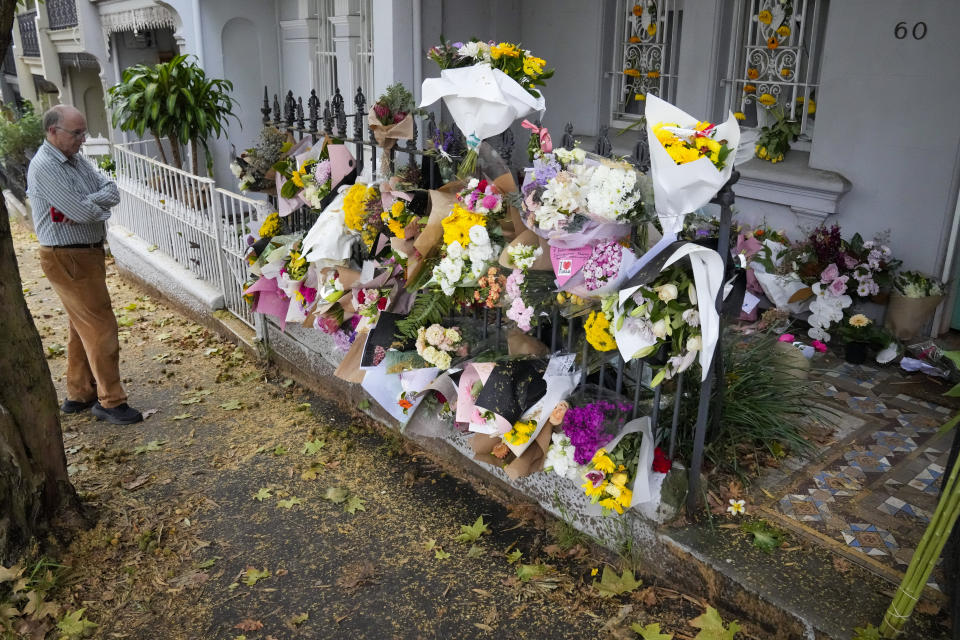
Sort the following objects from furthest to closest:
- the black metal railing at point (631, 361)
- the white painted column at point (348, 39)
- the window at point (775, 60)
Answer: the white painted column at point (348, 39), the window at point (775, 60), the black metal railing at point (631, 361)

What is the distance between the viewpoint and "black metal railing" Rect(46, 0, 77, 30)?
514 inches

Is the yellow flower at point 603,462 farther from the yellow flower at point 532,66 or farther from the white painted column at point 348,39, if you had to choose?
the white painted column at point 348,39

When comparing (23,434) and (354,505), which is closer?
(23,434)

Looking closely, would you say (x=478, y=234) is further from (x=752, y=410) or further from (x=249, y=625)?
(x=249, y=625)

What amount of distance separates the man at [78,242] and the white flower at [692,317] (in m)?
3.68

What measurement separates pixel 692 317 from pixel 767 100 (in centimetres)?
370

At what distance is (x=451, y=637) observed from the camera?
3.06 metres

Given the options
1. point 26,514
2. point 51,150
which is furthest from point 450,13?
point 26,514

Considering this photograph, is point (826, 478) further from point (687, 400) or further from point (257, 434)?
point (257, 434)

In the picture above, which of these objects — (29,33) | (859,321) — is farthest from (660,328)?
(29,33)

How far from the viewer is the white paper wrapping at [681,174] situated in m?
2.59

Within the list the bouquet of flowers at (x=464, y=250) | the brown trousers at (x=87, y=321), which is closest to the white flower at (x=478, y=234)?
the bouquet of flowers at (x=464, y=250)

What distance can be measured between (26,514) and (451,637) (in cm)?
205

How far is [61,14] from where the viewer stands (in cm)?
1387
